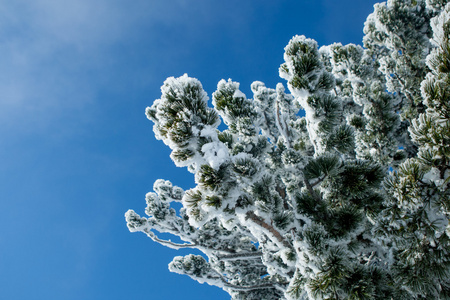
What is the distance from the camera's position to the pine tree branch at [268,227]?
314 centimetres

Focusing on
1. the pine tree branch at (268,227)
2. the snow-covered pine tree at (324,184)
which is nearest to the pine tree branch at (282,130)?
the snow-covered pine tree at (324,184)

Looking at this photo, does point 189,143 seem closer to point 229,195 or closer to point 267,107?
point 229,195

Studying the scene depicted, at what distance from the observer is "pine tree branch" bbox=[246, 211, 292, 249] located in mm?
3140

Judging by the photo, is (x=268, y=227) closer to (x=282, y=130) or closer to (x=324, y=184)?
(x=324, y=184)

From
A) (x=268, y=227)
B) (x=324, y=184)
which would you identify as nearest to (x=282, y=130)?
(x=324, y=184)

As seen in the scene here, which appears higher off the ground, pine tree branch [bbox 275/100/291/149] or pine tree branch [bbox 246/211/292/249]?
pine tree branch [bbox 275/100/291/149]

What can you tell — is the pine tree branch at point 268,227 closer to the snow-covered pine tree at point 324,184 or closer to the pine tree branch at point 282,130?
the snow-covered pine tree at point 324,184

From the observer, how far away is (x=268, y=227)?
329cm

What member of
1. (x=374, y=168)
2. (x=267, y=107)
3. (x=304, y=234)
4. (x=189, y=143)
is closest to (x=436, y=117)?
(x=374, y=168)

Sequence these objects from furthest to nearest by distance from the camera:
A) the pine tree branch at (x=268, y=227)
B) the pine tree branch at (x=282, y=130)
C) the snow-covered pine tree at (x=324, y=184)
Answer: the pine tree branch at (x=282, y=130), the pine tree branch at (x=268, y=227), the snow-covered pine tree at (x=324, y=184)

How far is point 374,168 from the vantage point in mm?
3498

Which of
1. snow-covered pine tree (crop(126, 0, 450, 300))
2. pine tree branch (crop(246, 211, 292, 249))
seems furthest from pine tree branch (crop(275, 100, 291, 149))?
pine tree branch (crop(246, 211, 292, 249))

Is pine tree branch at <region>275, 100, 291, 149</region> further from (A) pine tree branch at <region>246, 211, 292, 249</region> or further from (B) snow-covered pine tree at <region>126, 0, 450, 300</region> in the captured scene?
(A) pine tree branch at <region>246, 211, 292, 249</region>

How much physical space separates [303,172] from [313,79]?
1232 mm
